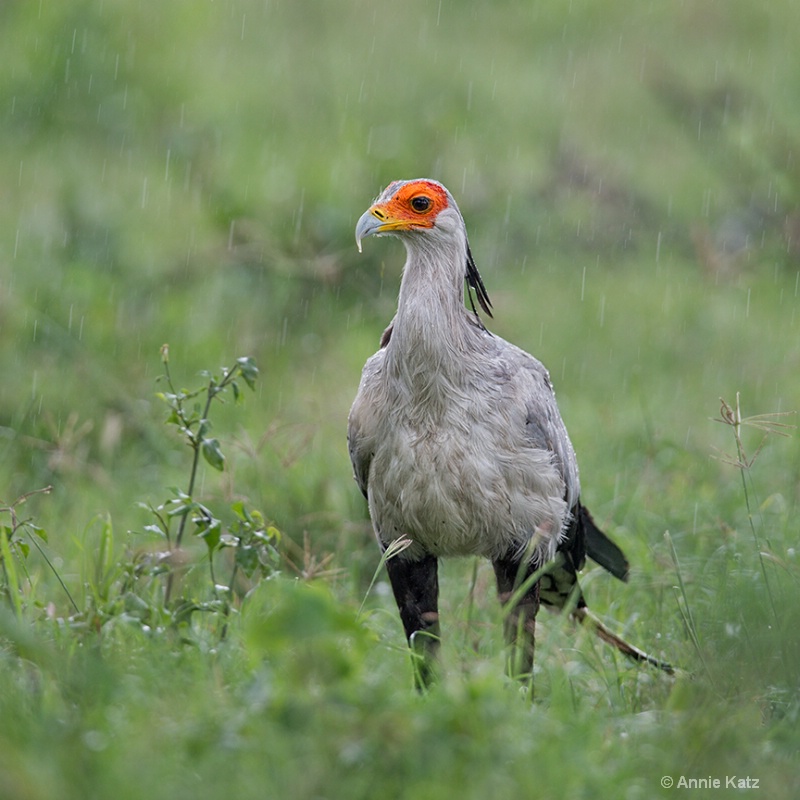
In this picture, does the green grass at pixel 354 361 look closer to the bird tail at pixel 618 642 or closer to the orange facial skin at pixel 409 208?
the bird tail at pixel 618 642

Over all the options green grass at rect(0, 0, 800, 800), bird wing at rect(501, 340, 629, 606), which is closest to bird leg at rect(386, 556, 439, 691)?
green grass at rect(0, 0, 800, 800)

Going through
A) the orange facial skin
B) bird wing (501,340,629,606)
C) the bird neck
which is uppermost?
the orange facial skin

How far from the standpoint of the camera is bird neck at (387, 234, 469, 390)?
3.85 meters

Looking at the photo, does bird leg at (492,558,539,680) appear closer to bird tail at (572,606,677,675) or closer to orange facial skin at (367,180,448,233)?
bird tail at (572,606,677,675)

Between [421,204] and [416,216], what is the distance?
42 millimetres

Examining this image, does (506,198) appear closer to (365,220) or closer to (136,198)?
(136,198)

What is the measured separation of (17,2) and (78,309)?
3.24 m

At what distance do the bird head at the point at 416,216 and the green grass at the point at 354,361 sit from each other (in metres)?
0.94

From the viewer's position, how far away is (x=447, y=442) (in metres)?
3.78

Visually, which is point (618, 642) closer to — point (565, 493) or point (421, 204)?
point (565, 493)

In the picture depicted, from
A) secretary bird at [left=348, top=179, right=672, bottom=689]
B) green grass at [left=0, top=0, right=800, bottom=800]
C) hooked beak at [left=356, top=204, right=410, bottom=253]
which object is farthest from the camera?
hooked beak at [left=356, top=204, right=410, bottom=253]

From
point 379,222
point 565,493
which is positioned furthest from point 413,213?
point 565,493

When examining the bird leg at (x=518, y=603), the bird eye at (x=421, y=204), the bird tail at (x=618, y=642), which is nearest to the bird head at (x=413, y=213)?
the bird eye at (x=421, y=204)

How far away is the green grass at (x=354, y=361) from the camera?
8.71 feet
